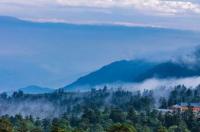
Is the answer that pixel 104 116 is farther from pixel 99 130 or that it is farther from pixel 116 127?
pixel 116 127

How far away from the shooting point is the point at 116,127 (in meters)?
64.8

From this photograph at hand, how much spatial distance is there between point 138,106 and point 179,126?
229ft

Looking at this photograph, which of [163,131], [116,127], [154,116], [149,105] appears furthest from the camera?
[149,105]

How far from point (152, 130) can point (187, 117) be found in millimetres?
→ 16856

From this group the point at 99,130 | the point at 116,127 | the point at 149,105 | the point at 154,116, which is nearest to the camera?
the point at 116,127

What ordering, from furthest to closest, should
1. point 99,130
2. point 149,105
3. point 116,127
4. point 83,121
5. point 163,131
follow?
point 149,105 → point 83,121 → point 99,130 → point 163,131 → point 116,127

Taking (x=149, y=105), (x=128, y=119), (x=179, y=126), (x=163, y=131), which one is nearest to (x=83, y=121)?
(x=128, y=119)

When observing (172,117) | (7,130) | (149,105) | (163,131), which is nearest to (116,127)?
(7,130)

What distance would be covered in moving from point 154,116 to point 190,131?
17514 millimetres

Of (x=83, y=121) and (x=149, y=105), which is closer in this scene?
(x=83, y=121)

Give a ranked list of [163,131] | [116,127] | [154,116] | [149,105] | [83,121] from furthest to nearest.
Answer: [149,105] → [154,116] → [83,121] → [163,131] → [116,127]

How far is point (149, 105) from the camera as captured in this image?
174375 millimetres

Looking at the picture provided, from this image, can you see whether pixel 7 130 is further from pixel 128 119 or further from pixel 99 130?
pixel 128 119

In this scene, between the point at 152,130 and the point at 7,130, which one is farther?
the point at 152,130
